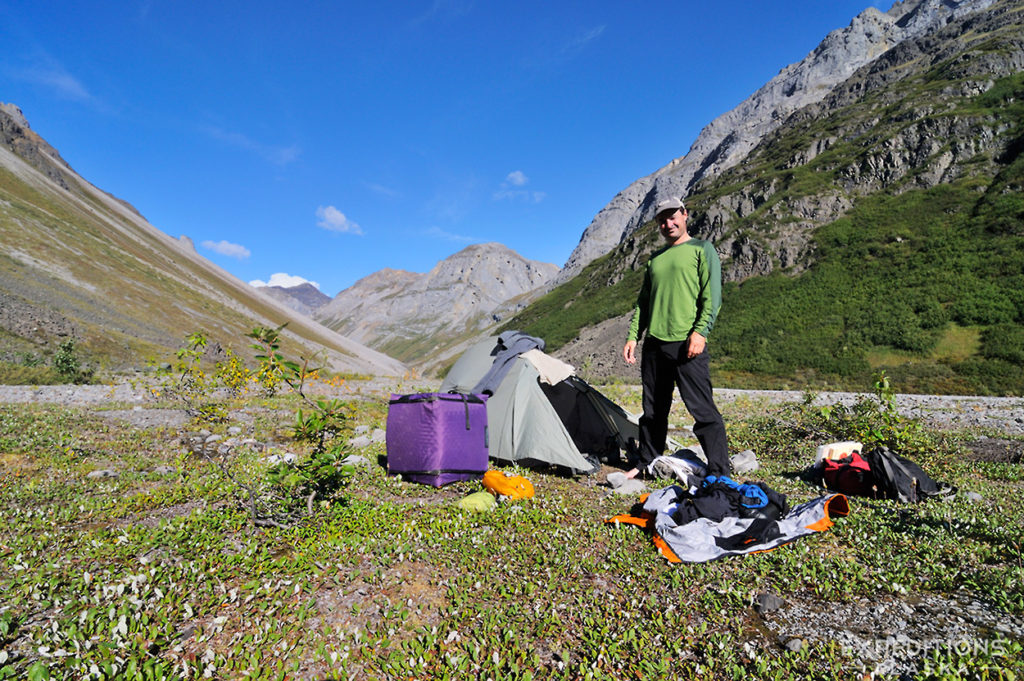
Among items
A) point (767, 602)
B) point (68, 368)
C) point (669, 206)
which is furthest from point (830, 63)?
point (68, 368)

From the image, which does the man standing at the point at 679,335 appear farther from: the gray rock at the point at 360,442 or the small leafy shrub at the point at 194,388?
the small leafy shrub at the point at 194,388

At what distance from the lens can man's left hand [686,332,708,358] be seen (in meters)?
6.13

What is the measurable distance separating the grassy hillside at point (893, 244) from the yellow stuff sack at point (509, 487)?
27.3m

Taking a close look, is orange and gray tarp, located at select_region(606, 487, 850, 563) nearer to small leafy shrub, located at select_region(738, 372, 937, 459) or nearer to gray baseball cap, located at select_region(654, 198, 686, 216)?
small leafy shrub, located at select_region(738, 372, 937, 459)

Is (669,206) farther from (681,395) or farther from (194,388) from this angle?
(194,388)

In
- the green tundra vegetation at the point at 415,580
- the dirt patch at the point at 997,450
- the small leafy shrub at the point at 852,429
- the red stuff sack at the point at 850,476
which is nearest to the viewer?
the green tundra vegetation at the point at 415,580

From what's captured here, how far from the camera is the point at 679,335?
641 cm

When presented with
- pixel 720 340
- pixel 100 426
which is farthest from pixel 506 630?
pixel 720 340

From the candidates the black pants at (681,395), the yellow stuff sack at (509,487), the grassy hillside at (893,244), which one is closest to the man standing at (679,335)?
the black pants at (681,395)

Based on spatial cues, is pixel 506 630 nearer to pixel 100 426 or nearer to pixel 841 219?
pixel 100 426

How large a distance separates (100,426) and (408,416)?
22.4ft

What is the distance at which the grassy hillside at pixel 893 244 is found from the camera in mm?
27438

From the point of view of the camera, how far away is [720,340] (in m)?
41.0

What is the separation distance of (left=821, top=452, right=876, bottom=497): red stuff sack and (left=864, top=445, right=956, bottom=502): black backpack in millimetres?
106
